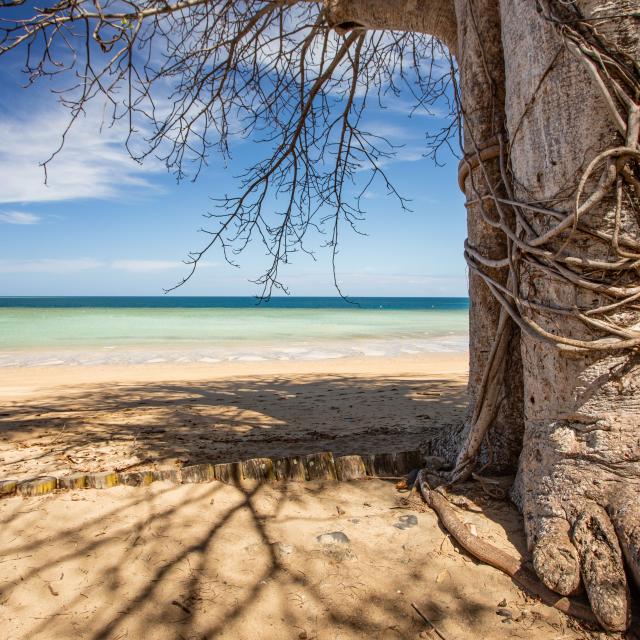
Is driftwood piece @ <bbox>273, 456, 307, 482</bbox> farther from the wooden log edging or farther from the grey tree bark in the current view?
the grey tree bark

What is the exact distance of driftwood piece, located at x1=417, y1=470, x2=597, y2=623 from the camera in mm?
1605

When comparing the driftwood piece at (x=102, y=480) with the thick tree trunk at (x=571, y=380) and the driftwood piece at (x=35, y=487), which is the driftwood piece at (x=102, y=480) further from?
the thick tree trunk at (x=571, y=380)

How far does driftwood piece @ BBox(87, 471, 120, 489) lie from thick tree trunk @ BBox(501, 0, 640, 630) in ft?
6.15

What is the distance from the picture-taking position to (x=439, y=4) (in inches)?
115

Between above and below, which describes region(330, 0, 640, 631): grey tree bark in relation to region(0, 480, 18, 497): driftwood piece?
above

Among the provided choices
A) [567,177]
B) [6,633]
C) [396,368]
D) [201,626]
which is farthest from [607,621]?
[396,368]

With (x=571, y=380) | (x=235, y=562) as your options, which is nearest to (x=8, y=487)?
(x=235, y=562)

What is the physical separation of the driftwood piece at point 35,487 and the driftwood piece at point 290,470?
108cm

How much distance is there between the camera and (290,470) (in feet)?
8.29

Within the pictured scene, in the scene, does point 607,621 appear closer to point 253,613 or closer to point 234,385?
point 253,613

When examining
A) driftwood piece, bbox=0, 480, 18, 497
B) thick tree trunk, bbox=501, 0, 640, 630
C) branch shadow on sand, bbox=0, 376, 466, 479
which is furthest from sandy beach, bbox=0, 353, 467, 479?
thick tree trunk, bbox=501, 0, 640, 630

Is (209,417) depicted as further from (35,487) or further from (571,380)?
(571,380)

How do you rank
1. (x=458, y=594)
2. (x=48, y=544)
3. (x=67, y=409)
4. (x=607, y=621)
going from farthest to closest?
1. (x=67, y=409)
2. (x=48, y=544)
3. (x=458, y=594)
4. (x=607, y=621)

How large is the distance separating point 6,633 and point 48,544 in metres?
0.44
